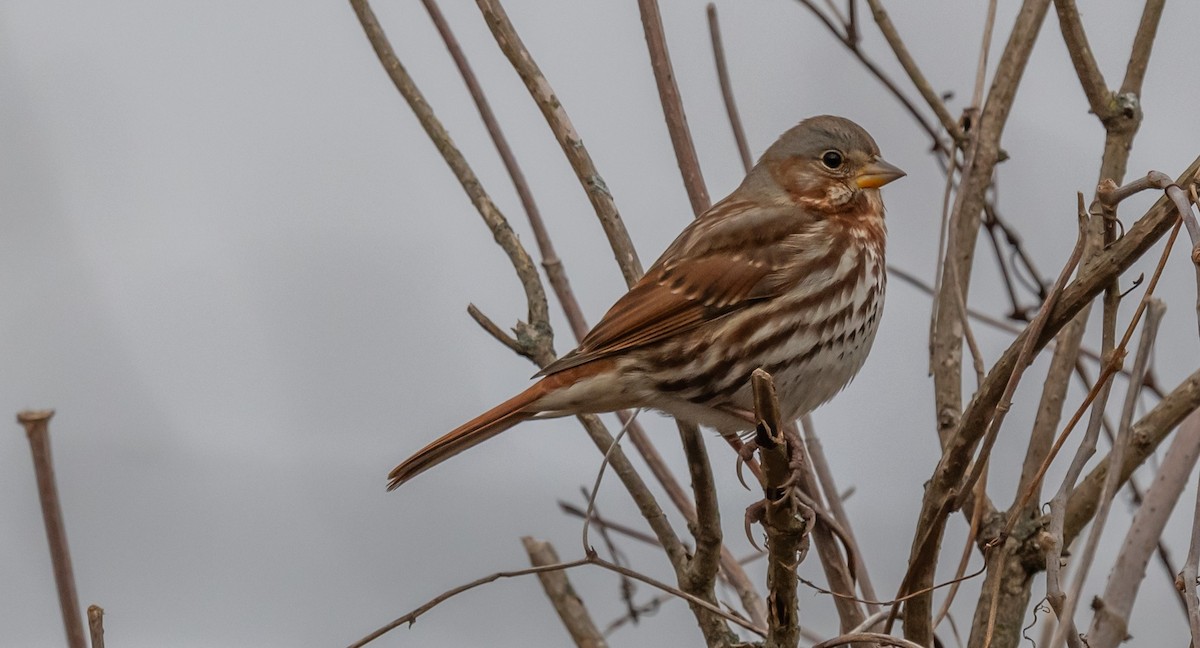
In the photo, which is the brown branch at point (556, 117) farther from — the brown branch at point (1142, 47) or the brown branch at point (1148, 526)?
the brown branch at point (1148, 526)

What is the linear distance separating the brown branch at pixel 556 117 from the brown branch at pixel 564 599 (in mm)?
848

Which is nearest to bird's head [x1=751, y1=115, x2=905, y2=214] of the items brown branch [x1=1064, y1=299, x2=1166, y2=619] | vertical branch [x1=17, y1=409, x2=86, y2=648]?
brown branch [x1=1064, y1=299, x2=1166, y2=619]

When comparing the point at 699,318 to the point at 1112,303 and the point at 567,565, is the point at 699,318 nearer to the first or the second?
the point at 567,565

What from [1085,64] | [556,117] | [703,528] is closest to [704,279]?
[556,117]

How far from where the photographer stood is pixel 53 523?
211 centimetres

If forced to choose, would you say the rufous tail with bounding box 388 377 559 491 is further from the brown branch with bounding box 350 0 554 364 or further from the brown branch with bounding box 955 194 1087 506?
the brown branch with bounding box 955 194 1087 506

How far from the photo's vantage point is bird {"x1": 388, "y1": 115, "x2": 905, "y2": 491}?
3.67 m

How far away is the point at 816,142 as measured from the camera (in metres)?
4.47

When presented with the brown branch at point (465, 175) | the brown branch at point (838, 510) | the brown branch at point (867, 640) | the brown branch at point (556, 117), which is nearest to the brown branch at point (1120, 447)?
the brown branch at point (867, 640)

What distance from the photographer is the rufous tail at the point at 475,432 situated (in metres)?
3.48

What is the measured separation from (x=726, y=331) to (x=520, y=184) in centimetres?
70

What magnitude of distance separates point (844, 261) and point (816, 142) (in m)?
0.56

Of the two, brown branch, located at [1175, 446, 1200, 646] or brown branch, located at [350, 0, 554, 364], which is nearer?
brown branch, located at [1175, 446, 1200, 646]

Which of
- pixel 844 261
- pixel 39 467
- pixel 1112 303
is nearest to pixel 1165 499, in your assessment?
pixel 1112 303
